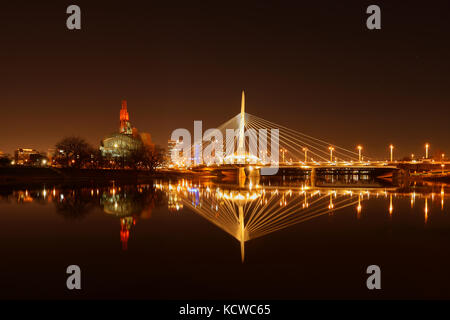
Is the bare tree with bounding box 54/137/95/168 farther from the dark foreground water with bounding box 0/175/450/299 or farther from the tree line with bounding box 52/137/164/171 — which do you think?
the dark foreground water with bounding box 0/175/450/299

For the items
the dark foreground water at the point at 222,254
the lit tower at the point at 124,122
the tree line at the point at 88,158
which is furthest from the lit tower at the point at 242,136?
the lit tower at the point at 124,122

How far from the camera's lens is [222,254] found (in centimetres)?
995

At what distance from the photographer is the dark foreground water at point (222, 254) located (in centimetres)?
731

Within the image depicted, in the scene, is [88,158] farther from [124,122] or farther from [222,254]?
[124,122]

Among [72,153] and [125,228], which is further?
[72,153]

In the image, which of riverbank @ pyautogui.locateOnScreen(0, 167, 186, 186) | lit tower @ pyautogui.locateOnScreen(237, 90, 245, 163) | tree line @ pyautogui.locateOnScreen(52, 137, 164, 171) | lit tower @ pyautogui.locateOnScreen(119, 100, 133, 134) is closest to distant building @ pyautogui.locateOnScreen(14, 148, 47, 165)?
tree line @ pyautogui.locateOnScreen(52, 137, 164, 171)

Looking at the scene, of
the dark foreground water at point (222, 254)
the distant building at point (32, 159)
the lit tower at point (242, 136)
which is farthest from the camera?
the distant building at point (32, 159)

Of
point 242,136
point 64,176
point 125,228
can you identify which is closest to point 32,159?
point 64,176

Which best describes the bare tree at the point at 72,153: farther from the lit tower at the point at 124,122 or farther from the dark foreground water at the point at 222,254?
the lit tower at the point at 124,122

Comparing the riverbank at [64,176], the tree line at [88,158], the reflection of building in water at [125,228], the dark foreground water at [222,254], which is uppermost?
the tree line at [88,158]

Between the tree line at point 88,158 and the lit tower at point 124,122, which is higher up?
the lit tower at point 124,122

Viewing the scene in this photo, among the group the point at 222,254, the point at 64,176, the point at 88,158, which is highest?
the point at 88,158

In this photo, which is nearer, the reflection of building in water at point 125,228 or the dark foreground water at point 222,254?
the dark foreground water at point 222,254
